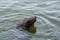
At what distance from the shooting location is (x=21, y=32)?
18.0 feet

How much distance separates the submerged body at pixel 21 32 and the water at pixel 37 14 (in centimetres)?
21

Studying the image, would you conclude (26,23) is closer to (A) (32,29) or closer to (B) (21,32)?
(A) (32,29)

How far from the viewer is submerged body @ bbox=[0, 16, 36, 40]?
5.23 meters

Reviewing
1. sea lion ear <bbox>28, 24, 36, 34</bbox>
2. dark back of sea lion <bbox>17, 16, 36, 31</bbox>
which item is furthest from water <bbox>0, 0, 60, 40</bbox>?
dark back of sea lion <bbox>17, 16, 36, 31</bbox>

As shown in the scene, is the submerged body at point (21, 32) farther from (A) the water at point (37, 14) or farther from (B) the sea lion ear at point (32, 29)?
(A) the water at point (37, 14)

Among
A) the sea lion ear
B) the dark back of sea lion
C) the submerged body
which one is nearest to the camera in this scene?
the submerged body

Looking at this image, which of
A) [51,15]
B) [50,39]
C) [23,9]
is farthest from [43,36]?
[23,9]

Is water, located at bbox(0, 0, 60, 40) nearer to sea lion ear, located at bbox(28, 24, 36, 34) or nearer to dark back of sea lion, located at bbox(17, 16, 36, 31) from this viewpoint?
sea lion ear, located at bbox(28, 24, 36, 34)

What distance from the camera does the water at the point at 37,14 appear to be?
231 inches

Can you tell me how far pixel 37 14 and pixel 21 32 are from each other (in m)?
1.83

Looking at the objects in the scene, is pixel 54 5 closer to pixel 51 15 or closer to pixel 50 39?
pixel 51 15

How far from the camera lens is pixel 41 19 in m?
6.68

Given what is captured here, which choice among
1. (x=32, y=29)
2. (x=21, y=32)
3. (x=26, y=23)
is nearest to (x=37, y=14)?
(x=32, y=29)

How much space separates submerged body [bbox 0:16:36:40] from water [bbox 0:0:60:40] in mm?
213
